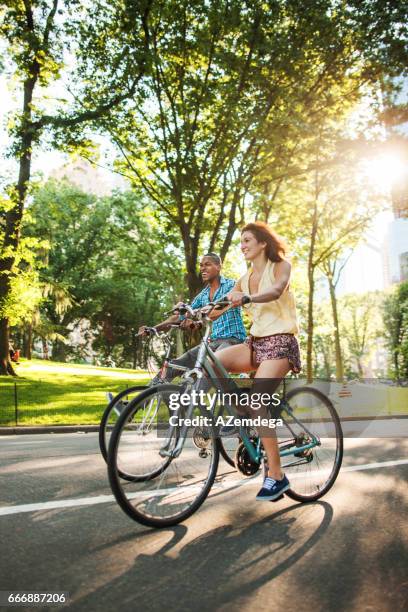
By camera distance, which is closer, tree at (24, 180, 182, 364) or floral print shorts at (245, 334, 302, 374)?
floral print shorts at (245, 334, 302, 374)

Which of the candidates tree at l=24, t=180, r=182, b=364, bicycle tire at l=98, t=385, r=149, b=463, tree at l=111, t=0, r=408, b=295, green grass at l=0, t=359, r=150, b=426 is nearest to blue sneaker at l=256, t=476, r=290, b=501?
bicycle tire at l=98, t=385, r=149, b=463

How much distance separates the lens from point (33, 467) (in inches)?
210

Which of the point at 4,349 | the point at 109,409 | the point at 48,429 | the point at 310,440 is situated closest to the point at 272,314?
the point at 310,440

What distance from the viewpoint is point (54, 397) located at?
732 inches

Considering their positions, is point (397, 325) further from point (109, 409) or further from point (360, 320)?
point (109, 409)

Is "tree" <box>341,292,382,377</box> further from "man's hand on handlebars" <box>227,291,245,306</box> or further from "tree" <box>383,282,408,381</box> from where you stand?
"man's hand on handlebars" <box>227,291,245,306</box>

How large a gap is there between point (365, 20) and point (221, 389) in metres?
12.7

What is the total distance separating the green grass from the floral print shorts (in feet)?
33.2

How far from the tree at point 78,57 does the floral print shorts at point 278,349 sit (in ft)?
39.9

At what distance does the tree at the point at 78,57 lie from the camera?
49.9 feet

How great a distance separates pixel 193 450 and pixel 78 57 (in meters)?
14.9

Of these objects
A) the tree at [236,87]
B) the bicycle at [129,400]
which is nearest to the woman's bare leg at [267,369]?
the bicycle at [129,400]

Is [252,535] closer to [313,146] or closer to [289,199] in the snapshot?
[313,146]

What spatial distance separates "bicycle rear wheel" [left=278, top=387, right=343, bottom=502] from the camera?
437 cm
